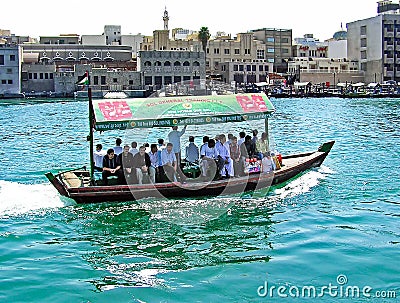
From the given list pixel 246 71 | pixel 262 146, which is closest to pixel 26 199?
pixel 262 146

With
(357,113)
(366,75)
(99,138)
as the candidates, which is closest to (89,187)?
(99,138)

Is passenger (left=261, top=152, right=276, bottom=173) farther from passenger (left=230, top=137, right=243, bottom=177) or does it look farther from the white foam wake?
passenger (left=230, top=137, right=243, bottom=177)

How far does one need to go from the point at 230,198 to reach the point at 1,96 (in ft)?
273

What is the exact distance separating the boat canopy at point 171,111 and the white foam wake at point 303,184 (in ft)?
7.26

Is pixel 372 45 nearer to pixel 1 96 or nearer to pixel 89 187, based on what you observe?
pixel 1 96

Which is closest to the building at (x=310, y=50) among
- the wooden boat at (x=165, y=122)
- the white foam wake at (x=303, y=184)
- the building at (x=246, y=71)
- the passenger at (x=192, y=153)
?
the building at (x=246, y=71)

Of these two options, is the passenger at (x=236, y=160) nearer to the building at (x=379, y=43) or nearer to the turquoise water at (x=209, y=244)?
the turquoise water at (x=209, y=244)

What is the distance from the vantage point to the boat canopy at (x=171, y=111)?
14992 mm

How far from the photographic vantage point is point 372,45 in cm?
9544

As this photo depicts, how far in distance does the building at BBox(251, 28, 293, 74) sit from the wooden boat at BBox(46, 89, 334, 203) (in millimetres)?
92024

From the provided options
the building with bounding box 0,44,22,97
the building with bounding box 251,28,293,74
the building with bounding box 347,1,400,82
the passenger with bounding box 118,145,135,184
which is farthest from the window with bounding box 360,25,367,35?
the passenger with bounding box 118,145,135,184

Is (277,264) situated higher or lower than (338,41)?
lower

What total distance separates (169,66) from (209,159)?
82.9 meters

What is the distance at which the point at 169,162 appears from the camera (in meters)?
15.7
